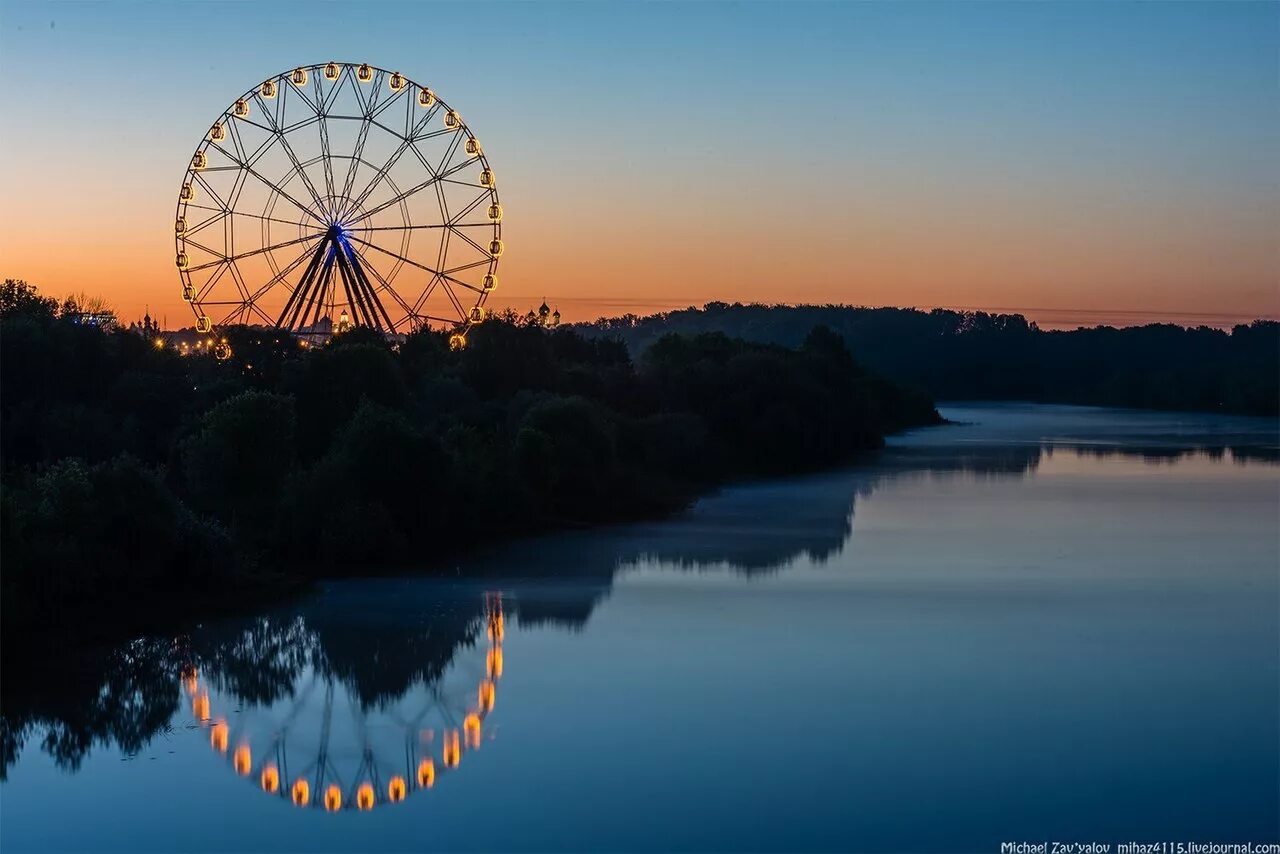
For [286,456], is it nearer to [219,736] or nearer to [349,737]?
[219,736]

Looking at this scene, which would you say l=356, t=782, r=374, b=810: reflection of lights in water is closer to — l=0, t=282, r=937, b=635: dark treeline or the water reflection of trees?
the water reflection of trees

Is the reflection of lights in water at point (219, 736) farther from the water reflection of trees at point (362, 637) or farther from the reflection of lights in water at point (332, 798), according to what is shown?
the reflection of lights in water at point (332, 798)

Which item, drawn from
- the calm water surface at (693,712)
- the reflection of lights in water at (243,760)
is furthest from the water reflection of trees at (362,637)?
the reflection of lights in water at (243,760)

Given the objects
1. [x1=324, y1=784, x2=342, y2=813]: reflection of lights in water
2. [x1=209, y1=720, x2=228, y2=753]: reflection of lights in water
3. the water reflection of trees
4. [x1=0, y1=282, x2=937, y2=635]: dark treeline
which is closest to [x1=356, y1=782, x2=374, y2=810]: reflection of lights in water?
[x1=324, y1=784, x2=342, y2=813]: reflection of lights in water

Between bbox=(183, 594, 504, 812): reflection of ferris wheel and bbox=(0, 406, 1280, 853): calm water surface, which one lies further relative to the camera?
bbox=(183, 594, 504, 812): reflection of ferris wheel

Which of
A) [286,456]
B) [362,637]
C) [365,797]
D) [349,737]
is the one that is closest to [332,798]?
[365,797]

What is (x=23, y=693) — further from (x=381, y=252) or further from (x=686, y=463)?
(x=686, y=463)
